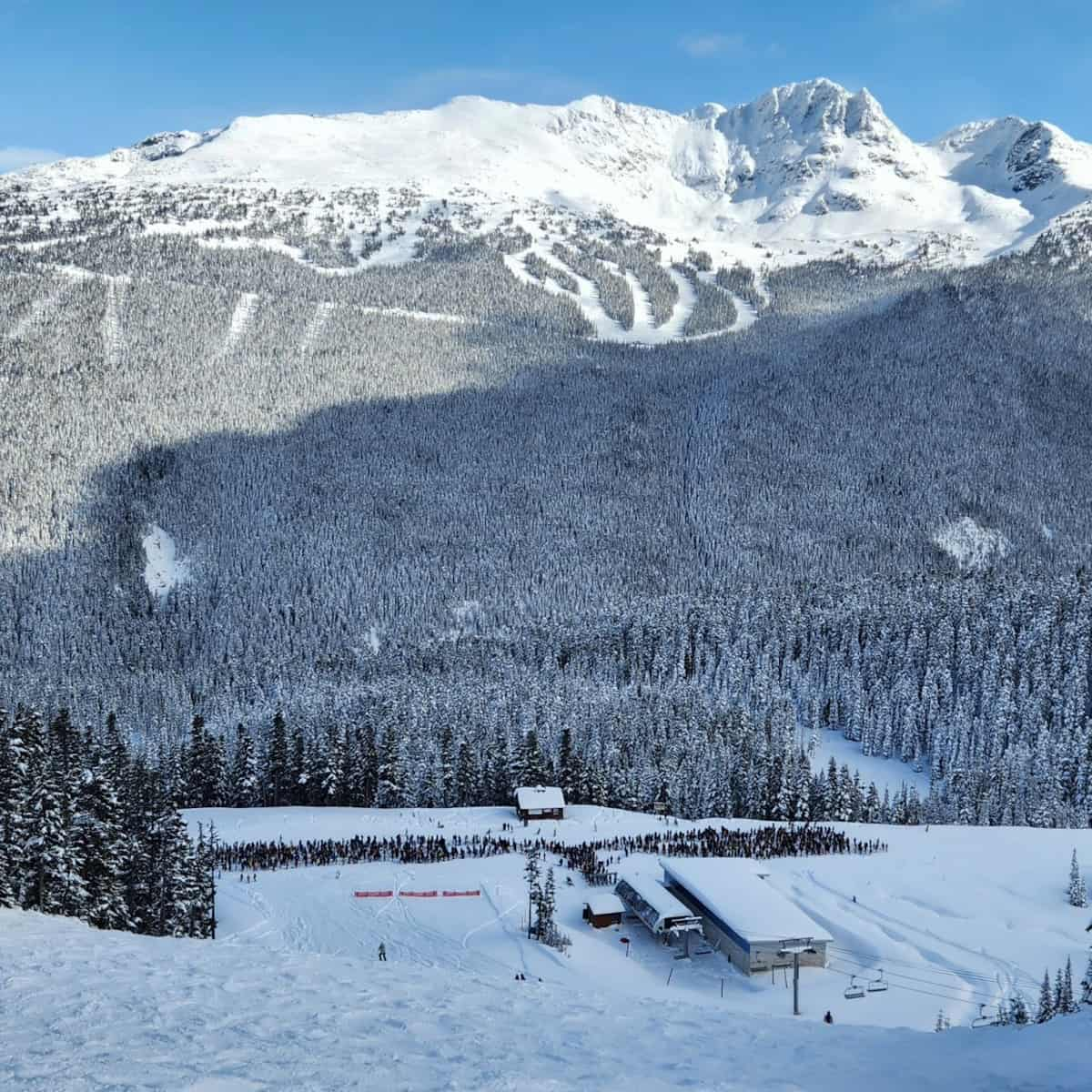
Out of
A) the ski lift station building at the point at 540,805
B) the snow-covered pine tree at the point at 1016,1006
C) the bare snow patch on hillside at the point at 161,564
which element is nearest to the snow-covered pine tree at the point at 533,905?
the snow-covered pine tree at the point at 1016,1006

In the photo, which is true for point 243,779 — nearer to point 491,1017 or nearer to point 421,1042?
point 491,1017

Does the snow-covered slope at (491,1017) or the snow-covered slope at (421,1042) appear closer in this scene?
the snow-covered slope at (421,1042)

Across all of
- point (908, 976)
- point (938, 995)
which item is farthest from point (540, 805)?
point (938, 995)

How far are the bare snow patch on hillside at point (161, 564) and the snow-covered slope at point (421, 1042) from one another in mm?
164867

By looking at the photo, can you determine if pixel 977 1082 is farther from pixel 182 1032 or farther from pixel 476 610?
pixel 476 610

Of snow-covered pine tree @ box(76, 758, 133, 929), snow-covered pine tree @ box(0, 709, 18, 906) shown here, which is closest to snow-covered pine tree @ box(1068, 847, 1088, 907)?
snow-covered pine tree @ box(76, 758, 133, 929)

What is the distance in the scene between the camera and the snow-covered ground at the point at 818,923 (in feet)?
126

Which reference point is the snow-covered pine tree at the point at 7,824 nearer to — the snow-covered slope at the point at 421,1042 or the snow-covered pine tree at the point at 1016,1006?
the snow-covered slope at the point at 421,1042

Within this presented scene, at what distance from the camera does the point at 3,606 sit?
15900 centimetres

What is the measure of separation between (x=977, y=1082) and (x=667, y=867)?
128ft

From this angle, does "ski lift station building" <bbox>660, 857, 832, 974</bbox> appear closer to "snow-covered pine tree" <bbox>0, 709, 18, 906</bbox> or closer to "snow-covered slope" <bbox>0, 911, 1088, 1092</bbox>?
"snow-covered slope" <bbox>0, 911, 1088, 1092</bbox>

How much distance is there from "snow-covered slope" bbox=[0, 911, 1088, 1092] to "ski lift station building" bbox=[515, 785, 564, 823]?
5456 cm

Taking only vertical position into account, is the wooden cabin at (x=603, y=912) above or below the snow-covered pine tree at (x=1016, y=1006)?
below

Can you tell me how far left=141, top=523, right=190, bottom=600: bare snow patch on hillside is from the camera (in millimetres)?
177500
